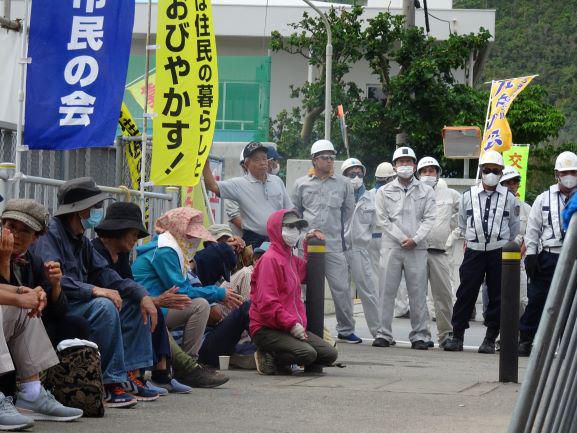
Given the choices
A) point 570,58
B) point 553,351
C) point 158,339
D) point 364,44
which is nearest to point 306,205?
point 158,339

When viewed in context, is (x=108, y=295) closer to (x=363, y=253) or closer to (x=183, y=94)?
(x=183, y=94)

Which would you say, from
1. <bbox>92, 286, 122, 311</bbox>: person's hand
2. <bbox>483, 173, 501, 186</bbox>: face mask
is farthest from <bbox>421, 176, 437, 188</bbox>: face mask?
<bbox>92, 286, 122, 311</bbox>: person's hand

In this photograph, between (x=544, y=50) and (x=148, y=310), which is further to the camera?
(x=544, y=50)

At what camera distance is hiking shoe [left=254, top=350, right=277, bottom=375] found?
36.0 ft

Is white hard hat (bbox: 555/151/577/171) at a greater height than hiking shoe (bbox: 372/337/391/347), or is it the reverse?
white hard hat (bbox: 555/151/577/171)

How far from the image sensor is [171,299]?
30.7 ft

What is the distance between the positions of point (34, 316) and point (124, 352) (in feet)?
4.55

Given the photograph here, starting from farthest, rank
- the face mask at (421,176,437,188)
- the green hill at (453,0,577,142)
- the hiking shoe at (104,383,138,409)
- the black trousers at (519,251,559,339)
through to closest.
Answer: the green hill at (453,0,577,142)
the face mask at (421,176,437,188)
the black trousers at (519,251,559,339)
the hiking shoe at (104,383,138,409)

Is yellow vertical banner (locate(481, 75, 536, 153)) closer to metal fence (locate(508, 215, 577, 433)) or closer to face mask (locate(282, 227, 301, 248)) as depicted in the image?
face mask (locate(282, 227, 301, 248))

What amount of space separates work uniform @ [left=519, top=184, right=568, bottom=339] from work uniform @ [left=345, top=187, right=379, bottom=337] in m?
1.71

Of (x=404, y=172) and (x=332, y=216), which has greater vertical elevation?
(x=404, y=172)

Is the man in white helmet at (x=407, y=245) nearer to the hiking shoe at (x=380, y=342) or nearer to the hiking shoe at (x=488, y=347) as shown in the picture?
the hiking shoe at (x=380, y=342)

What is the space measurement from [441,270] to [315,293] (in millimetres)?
3634

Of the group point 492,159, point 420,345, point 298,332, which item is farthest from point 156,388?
point 492,159
